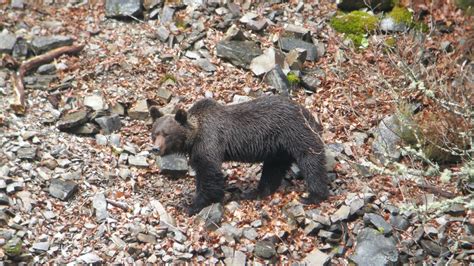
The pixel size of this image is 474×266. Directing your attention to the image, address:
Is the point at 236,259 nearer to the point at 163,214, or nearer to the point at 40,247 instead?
the point at 163,214

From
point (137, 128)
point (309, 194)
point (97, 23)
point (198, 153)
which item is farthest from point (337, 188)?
point (97, 23)

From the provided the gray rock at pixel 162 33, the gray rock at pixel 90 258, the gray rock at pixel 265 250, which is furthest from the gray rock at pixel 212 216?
the gray rock at pixel 162 33

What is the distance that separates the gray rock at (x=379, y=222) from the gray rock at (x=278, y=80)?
11.1 ft

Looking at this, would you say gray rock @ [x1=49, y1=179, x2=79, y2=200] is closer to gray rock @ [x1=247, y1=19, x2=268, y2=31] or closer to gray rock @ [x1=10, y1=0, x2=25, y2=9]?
gray rock @ [x1=247, y1=19, x2=268, y2=31]

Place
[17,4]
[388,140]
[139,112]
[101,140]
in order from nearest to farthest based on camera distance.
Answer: [388,140] → [101,140] → [139,112] → [17,4]

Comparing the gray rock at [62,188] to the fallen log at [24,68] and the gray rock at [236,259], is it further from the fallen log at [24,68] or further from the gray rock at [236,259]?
the gray rock at [236,259]

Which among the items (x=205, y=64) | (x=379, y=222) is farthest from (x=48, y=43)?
(x=379, y=222)

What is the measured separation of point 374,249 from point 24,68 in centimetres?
695

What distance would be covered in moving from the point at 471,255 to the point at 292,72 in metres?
4.72

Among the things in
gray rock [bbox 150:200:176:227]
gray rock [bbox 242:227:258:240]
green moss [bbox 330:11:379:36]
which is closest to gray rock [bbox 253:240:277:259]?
gray rock [bbox 242:227:258:240]

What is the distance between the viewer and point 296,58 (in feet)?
45.2

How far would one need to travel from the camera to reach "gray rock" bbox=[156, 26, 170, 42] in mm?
14508

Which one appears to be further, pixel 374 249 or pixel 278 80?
pixel 278 80

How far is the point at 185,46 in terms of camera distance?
14.4 meters
